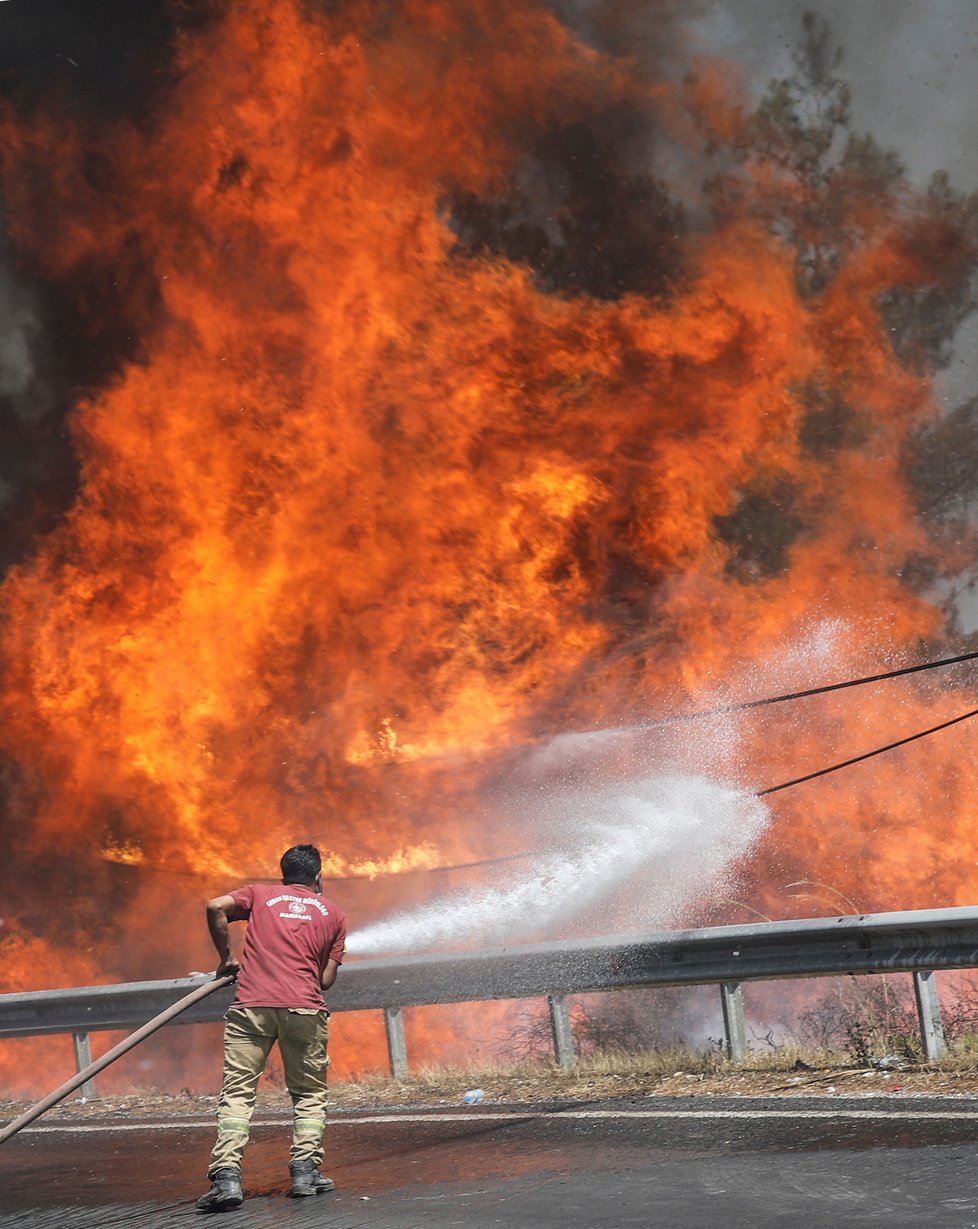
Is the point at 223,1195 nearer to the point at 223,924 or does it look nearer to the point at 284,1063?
the point at 284,1063

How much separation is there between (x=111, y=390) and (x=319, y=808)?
5.55 meters

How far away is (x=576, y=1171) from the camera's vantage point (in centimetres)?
611

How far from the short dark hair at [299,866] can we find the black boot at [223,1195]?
1.26 meters

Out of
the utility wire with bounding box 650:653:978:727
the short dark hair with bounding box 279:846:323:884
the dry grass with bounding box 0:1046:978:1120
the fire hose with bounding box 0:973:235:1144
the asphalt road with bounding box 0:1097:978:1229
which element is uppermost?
the utility wire with bounding box 650:653:978:727

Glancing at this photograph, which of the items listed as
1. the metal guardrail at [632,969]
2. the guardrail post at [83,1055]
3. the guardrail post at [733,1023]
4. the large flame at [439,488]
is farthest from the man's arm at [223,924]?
the large flame at [439,488]

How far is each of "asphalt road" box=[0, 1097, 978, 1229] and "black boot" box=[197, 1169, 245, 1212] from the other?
0.05m

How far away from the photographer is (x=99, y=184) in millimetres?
18578

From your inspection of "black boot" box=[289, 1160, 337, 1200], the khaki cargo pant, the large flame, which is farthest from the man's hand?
the large flame

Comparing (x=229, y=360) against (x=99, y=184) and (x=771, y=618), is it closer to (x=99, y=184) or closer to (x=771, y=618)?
(x=99, y=184)

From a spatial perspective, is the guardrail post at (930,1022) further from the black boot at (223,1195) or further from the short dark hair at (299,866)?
the black boot at (223,1195)

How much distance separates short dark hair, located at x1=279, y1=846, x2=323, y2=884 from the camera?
267 inches

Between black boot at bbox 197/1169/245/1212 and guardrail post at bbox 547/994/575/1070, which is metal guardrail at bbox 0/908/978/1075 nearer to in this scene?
guardrail post at bbox 547/994/575/1070

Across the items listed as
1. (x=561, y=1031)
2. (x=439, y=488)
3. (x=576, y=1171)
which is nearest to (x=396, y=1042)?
(x=561, y=1031)

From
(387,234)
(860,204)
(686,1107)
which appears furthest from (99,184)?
(686,1107)
